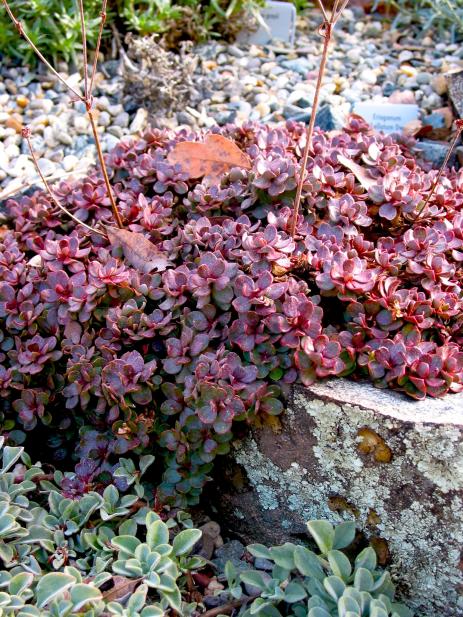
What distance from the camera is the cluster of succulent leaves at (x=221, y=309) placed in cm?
195

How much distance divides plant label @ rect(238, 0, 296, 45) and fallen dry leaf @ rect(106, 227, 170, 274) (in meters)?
2.40

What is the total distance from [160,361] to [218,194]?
0.57m

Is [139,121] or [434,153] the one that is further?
[139,121]

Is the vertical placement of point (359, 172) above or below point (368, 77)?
above

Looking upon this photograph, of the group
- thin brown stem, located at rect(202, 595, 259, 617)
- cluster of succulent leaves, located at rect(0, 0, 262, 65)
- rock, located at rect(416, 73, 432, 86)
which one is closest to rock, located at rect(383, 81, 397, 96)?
rock, located at rect(416, 73, 432, 86)

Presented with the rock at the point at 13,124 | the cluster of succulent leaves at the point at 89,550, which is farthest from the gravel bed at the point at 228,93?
the cluster of succulent leaves at the point at 89,550

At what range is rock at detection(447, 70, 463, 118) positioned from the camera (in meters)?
3.45

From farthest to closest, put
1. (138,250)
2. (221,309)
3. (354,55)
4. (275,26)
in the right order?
(275,26)
(354,55)
(138,250)
(221,309)

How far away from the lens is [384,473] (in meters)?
1.89

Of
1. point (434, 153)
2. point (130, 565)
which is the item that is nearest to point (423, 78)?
point (434, 153)

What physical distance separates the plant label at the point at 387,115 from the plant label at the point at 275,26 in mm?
1054

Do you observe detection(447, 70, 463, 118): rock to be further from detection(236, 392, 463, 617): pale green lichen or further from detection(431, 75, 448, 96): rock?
detection(236, 392, 463, 617): pale green lichen

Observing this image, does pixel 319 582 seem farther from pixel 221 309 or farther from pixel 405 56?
pixel 405 56

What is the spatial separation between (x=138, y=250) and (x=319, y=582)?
1.09 meters
